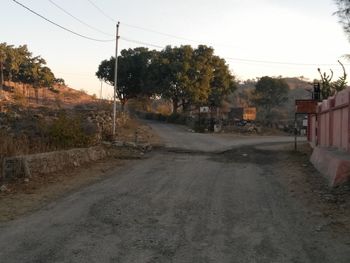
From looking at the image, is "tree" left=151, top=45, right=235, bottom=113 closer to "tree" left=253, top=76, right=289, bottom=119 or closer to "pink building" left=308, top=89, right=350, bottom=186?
"tree" left=253, top=76, right=289, bottom=119

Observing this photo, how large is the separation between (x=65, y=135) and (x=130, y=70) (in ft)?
156

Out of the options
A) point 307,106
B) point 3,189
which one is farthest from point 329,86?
point 3,189

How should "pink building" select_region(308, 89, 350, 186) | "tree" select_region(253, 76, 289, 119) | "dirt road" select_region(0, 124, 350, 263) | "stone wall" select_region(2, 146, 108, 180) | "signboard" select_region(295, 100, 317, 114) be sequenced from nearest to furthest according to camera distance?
"dirt road" select_region(0, 124, 350, 263)
"pink building" select_region(308, 89, 350, 186)
"stone wall" select_region(2, 146, 108, 180)
"signboard" select_region(295, 100, 317, 114)
"tree" select_region(253, 76, 289, 119)

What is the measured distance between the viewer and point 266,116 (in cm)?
7331

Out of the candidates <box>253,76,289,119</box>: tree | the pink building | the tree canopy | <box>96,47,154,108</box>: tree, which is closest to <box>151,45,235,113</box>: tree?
the tree canopy

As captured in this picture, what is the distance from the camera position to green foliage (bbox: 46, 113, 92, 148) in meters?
19.0

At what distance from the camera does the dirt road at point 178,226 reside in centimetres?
675

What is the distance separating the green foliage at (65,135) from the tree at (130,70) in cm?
4387

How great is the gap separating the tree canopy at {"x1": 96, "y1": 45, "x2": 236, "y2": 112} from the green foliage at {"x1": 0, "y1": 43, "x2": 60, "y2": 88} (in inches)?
410

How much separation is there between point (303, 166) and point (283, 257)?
12.7 m

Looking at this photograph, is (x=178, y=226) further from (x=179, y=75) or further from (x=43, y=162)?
(x=179, y=75)

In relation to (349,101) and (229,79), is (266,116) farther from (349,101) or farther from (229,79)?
(349,101)

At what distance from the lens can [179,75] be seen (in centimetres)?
5788

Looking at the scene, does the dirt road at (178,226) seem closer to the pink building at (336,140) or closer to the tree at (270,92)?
the pink building at (336,140)
